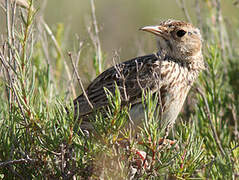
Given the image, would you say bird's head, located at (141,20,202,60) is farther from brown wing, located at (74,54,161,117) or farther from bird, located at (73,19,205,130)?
brown wing, located at (74,54,161,117)

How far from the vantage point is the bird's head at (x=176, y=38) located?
147 inches

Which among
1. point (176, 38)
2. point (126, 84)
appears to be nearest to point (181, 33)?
point (176, 38)

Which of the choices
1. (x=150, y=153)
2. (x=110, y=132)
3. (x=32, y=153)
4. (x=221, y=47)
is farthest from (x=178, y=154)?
(x=221, y=47)

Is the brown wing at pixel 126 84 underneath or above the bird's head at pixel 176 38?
underneath

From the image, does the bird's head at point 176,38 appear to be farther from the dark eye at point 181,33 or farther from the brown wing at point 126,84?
the brown wing at point 126,84

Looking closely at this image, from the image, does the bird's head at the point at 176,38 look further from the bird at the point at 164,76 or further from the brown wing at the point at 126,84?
the brown wing at the point at 126,84

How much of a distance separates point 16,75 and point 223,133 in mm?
1638

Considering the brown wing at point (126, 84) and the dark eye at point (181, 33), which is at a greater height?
the dark eye at point (181, 33)

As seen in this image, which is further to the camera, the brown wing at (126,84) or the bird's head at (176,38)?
the bird's head at (176,38)

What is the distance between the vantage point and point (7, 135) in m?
2.71

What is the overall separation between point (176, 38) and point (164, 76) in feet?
1.48

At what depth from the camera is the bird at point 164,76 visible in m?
3.33

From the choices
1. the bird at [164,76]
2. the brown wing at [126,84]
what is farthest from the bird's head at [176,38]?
the brown wing at [126,84]

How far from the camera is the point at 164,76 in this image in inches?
136
